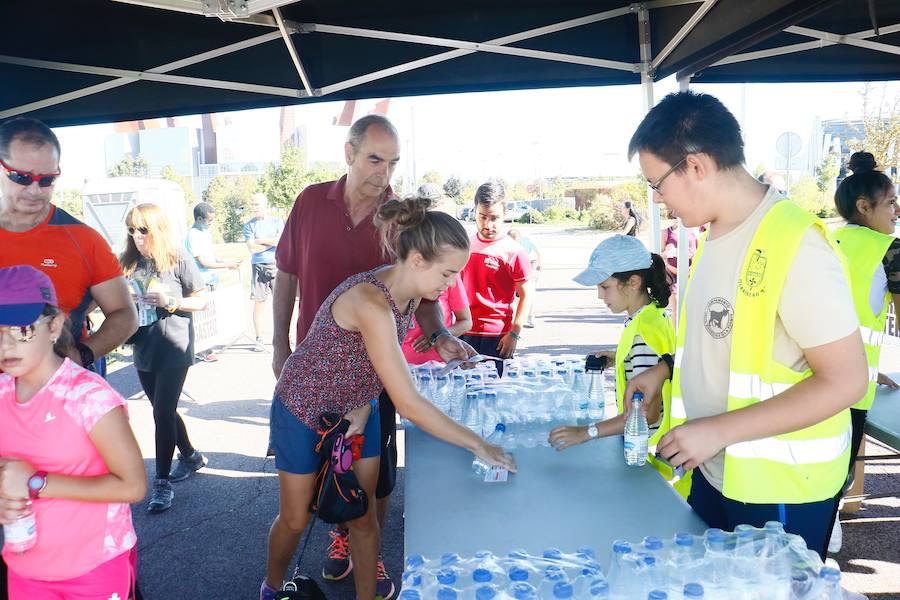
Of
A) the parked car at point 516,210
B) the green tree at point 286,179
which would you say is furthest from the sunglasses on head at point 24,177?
the parked car at point 516,210

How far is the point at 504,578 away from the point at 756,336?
2.33 ft

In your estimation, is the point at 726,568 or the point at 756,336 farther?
the point at 756,336

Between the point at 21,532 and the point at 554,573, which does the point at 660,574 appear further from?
the point at 21,532

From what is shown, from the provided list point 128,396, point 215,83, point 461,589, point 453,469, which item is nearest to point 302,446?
point 453,469

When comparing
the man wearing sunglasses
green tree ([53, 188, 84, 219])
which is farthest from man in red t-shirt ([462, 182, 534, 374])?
green tree ([53, 188, 84, 219])

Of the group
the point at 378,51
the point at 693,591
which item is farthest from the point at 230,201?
the point at 693,591

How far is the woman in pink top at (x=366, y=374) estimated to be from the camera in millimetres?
2074

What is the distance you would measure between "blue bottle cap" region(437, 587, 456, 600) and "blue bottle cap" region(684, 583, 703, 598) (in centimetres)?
39

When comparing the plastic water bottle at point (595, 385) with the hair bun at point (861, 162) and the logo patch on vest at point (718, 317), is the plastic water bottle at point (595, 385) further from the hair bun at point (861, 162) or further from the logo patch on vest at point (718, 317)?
the hair bun at point (861, 162)

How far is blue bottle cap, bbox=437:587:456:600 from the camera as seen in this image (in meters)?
1.16

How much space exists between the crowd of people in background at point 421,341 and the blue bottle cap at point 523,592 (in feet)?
1.46

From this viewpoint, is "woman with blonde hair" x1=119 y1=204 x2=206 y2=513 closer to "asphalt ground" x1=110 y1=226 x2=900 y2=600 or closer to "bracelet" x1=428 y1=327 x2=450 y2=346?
"asphalt ground" x1=110 y1=226 x2=900 y2=600

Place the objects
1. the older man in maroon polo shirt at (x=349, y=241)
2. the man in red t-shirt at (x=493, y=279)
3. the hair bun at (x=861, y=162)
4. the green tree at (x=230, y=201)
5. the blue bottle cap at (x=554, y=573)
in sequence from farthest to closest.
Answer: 1. the green tree at (x=230, y=201)
2. the man in red t-shirt at (x=493, y=279)
3. the hair bun at (x=861, y=162)
4. the older man in maroon polo shirt at (x=349, y=241)
5. the blue bottle cap at (x=554, y=573)

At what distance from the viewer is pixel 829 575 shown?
48.3 inches
